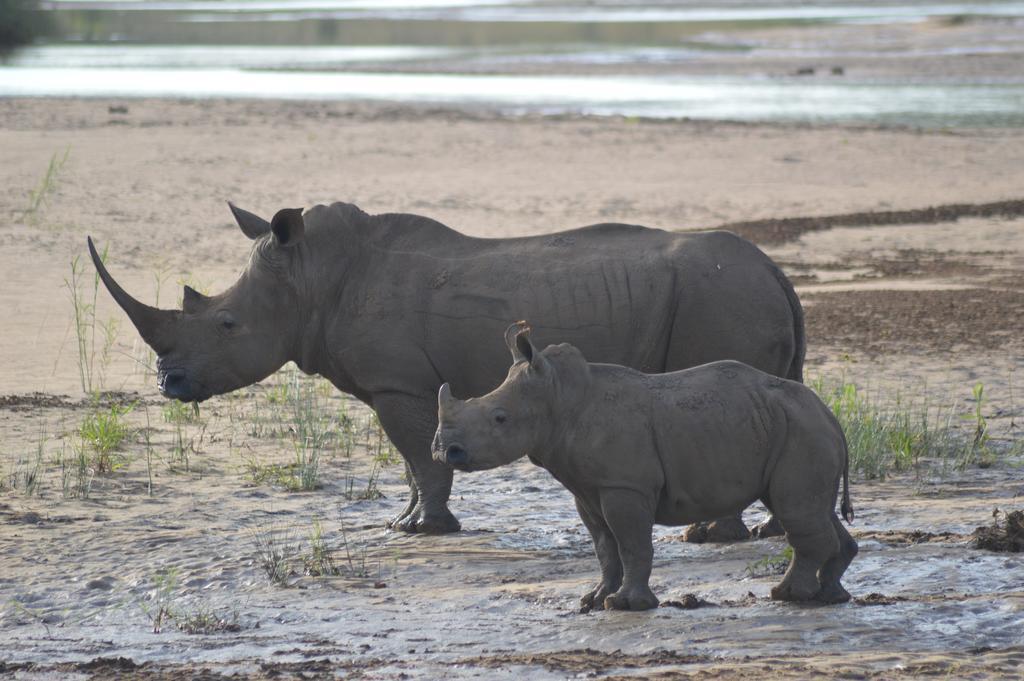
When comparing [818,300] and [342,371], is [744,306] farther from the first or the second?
[818,300]

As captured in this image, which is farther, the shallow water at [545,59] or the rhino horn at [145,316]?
the shallow water at [545,59]

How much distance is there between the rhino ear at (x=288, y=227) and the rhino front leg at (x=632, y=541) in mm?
2394

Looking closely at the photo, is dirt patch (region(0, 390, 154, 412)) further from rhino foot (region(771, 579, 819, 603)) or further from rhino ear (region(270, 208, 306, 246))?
rhino foot (region(771, 579, 819, 603))

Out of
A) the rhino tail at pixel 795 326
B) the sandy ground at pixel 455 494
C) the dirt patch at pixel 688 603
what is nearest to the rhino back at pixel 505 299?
the rhino tail at pixel 795 326

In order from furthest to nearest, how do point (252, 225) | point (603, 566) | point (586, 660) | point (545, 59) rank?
point (545, 59)
point (252, 225)
point (603, 566)
point (586, 660)

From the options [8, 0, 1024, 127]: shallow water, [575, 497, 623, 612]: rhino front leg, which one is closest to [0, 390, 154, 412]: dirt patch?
[575, 497, 623, 612]: rhino front leg

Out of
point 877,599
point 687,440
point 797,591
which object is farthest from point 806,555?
point 687,440

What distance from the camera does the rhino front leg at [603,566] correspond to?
648cm

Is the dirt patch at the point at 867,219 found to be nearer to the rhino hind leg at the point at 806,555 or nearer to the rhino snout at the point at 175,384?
the rhino snout at the point at 175,384

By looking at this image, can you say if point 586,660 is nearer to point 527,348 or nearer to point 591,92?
point 527,348

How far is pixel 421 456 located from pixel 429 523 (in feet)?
1.10

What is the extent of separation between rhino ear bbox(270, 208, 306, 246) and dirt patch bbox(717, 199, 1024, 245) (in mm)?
9809

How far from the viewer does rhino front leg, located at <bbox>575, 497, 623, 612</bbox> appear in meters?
6.48

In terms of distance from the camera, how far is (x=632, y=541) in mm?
6289
